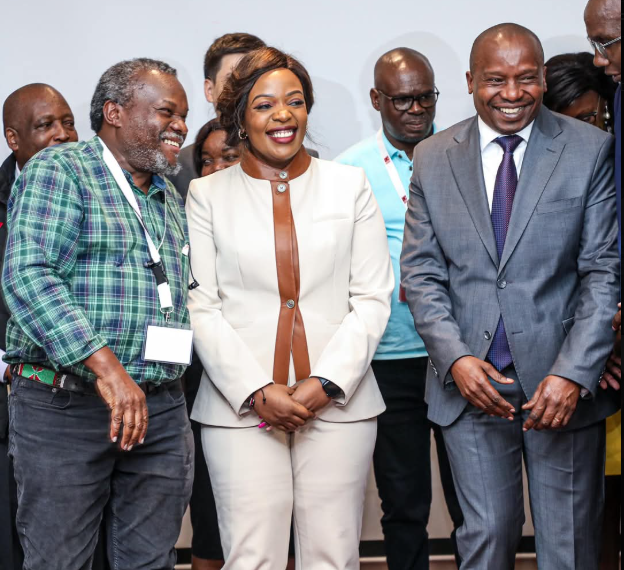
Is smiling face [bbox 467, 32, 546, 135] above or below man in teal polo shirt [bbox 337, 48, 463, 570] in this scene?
above

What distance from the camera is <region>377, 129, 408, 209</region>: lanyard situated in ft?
12.0

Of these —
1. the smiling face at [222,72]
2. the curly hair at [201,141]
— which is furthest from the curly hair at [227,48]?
the curly hair at [201,141]

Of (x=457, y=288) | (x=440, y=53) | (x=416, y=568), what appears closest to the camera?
(x=457, y=288)

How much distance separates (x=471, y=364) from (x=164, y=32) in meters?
2.46

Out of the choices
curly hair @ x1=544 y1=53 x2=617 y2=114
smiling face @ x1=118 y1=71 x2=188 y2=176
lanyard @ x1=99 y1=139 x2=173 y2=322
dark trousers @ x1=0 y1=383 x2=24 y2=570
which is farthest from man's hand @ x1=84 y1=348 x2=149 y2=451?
curly hair @ x1=544 y1=53 x2=617 y2=114

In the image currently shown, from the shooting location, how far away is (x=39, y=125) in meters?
3.84

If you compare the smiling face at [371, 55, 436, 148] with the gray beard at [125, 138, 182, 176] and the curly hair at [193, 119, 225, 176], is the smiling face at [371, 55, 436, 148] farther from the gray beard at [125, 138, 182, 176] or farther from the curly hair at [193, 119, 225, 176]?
the gray beard at [125, 138, 182, 176]

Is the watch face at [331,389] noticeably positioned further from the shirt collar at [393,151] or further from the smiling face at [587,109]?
the smiling face at [587,109]

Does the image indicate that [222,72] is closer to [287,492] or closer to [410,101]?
[410,101]

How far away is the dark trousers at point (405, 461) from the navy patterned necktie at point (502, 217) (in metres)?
0.76

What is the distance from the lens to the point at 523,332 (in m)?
2.85

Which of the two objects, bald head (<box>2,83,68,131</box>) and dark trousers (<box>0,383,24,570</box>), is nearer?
dark trousers (<box>0,383,24,570</box>)

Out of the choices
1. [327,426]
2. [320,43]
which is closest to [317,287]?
[327,426]

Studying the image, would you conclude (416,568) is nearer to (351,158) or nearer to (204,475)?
(204,475)
